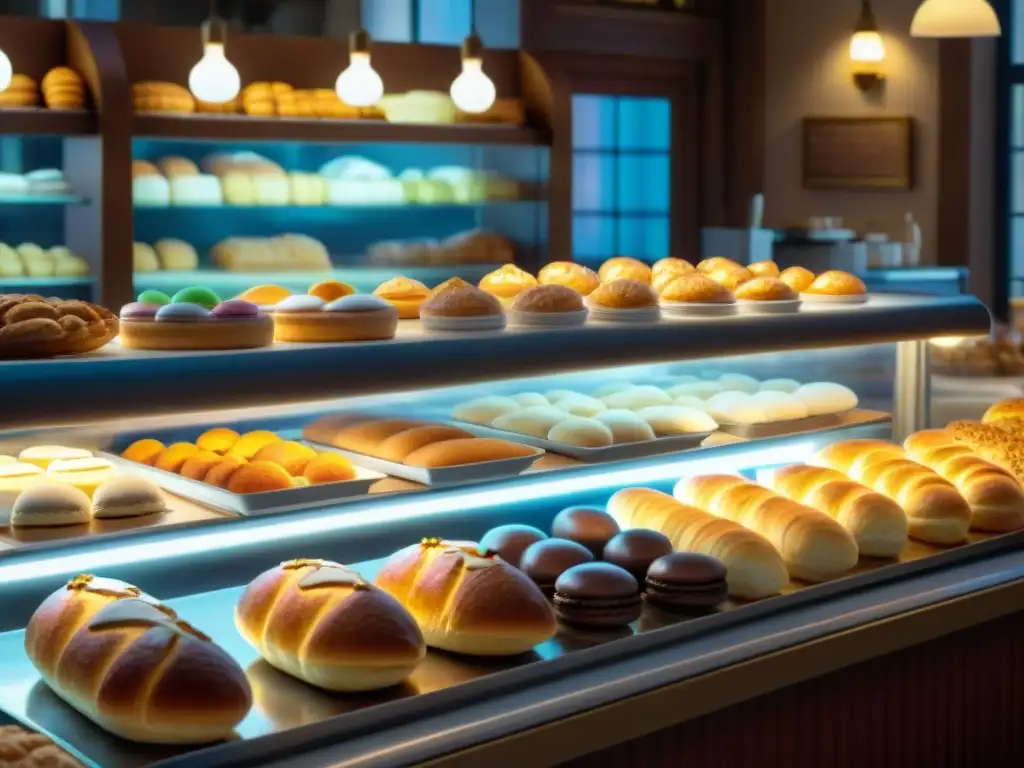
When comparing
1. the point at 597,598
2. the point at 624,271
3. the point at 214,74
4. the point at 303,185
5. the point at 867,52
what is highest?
the point at 867,52

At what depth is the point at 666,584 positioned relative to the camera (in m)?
2.25

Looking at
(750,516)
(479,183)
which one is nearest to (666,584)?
(750,516)

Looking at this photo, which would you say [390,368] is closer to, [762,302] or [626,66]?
[762,302]

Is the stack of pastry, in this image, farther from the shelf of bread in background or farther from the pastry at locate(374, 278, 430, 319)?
the shelf of bread in background

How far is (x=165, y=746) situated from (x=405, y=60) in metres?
5.44

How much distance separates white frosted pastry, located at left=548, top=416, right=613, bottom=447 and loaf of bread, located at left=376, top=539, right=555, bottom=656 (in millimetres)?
484

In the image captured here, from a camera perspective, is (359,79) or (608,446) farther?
(359,79)

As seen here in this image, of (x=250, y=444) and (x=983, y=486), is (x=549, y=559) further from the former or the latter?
(x=983, y=486)

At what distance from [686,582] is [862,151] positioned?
6834 mm

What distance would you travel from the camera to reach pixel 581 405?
2729 mm

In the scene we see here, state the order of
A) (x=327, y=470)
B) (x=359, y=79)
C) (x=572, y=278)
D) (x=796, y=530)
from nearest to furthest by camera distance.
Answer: (x=327, y=470) < (x=796, y=530) < (x=572, y=278) < (x=359, y=79)

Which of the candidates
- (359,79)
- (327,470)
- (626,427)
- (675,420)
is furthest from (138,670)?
(359,79)

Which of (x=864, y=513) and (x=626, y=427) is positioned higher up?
(x=626, y=427)

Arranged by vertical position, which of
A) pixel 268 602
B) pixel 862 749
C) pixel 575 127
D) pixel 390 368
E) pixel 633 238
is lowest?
pixel 862 749
